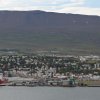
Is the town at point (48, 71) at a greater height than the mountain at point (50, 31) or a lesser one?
lesser

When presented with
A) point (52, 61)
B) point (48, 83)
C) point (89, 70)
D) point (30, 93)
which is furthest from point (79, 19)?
point (30, 93)

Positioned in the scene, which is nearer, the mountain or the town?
the town

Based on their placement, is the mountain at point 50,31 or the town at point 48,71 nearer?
the town at point 48,71

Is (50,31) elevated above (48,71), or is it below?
above

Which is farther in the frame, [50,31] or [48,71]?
[50,31]

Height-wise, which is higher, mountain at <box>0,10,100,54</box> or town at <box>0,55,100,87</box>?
mountain at <box>0,10,100,54</box>

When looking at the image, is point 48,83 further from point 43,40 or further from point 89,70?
point 43,40
